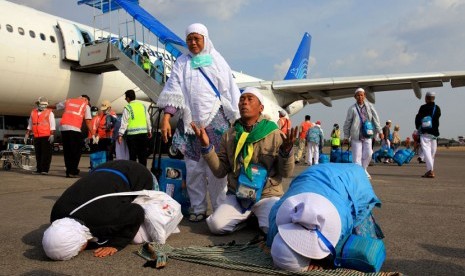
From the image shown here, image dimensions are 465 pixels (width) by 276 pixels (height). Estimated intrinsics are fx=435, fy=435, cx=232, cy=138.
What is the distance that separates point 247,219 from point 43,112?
21.6 feet

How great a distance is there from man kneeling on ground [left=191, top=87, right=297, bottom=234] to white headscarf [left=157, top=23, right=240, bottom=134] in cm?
64

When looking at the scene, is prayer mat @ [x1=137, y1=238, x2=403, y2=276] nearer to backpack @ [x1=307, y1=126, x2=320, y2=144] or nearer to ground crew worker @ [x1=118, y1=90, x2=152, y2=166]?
ground crew worker @ [x1=118, y1=90, x2=152, y2=166]

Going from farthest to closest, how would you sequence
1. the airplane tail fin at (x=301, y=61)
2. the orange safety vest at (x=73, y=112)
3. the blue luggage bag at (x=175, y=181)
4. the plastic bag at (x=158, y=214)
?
the airplane tail fin at (x=301, y=61), the orange safety vest at (x=73, y=112), the blue luggage bag at (x=175, y=181), the plastic bag at (x=158, y=214)

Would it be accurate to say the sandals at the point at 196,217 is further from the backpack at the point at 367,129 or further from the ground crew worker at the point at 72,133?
the ground crew worker at the point at 72,133

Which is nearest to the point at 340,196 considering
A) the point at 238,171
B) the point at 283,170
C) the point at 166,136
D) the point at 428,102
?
the point at 283,170

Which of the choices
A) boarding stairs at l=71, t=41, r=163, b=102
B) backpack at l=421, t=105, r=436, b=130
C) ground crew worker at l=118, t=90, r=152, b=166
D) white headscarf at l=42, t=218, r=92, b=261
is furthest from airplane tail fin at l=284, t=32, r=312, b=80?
white headscarf at l=42, t=218, r=92, b=261

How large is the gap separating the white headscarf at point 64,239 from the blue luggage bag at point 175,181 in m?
1.68

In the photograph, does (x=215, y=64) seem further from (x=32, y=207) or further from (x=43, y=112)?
(x=43, y=112)

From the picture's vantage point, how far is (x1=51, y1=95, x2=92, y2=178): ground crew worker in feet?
26.4

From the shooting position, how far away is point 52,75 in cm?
1165

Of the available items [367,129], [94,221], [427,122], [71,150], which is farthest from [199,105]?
[427,122]

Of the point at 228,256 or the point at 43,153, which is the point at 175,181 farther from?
the point at 43,153

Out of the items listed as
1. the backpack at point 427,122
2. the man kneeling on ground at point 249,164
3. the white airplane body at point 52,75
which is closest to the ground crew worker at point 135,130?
the white airplane body at point 52,75

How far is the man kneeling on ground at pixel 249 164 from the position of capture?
3.41 meters
